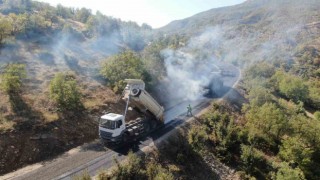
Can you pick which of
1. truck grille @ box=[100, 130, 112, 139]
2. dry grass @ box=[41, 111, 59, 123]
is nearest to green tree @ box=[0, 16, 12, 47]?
dry grass @ box=[41, 111, 59, 123]

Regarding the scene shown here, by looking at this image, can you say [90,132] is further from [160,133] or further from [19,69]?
[19,69]

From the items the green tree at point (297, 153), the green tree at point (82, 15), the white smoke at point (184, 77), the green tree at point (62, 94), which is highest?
the green tree at point (82, 15)

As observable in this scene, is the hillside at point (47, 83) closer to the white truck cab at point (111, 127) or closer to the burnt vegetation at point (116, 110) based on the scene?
the burnt vegetation at point (116, 110)

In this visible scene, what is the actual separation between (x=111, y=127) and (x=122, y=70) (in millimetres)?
16401

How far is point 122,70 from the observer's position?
41.0m

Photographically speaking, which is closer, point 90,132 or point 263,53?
point 90,132

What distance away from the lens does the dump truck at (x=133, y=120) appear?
1030 inches

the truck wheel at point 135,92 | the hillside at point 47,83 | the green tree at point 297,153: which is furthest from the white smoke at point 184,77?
the green tree at point 297,153

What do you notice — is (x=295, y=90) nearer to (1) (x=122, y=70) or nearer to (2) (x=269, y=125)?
(2) (x=269, y=125)

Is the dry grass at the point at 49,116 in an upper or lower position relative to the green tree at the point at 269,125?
upper

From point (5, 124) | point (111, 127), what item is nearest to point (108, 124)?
point (111, 127)

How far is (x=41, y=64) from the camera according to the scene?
153 feet

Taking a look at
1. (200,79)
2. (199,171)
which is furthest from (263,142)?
(200,79)

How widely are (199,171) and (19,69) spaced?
77.7 feet
